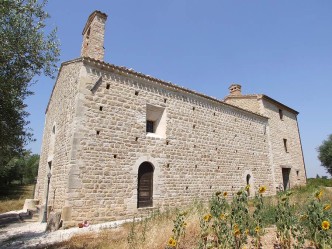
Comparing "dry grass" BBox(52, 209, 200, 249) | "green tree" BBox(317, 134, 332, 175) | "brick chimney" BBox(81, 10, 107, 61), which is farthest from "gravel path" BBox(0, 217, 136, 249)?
"green tree" BBox(317, 134, 332, 175)

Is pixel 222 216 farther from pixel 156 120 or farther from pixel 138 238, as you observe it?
pixel 156 120

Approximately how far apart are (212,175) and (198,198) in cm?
160

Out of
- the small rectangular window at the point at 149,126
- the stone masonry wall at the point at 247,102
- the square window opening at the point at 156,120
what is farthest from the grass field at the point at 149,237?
the stone masonry wall at the point at 247,102

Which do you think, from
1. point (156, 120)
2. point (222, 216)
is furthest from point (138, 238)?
point (156, 120)

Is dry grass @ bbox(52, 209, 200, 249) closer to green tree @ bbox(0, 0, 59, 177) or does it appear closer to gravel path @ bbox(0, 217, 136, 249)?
gravel path @ bbox(0, 217, 136, 249)

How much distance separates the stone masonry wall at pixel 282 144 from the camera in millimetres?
18062

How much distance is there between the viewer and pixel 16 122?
9.88 m

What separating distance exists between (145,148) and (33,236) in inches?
198

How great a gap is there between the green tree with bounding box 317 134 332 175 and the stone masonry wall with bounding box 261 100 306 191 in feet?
34.3

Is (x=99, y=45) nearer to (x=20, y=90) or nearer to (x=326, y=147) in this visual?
(x=20, y=90)

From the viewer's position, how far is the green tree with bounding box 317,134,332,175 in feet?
95.1

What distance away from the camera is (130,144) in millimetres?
10219

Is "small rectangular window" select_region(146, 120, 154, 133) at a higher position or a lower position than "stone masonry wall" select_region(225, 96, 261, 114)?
lower

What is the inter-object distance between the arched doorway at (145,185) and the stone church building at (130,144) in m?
0.04
